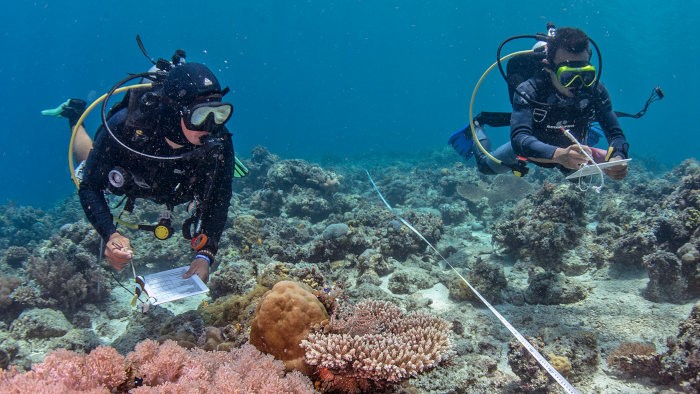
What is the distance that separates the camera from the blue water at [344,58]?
89.1m

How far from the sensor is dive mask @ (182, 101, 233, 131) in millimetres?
4102

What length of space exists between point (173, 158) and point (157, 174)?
412mm

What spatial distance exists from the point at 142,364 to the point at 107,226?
7.88 feet

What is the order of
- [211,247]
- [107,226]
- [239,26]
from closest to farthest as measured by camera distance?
[107,226]
[211,247]
[239,26]

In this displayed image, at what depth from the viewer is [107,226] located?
414 centimetres

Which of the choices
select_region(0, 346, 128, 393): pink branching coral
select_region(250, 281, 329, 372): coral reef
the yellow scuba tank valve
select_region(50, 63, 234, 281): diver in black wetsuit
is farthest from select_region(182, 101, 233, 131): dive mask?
select_region(0, 346, 128, 393): pink branching coral

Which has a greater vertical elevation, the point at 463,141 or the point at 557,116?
the point at 463,141

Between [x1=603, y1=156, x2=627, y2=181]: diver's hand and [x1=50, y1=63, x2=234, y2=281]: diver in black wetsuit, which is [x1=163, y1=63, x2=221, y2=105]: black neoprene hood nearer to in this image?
[x1=50, y1=63, x2=234, y2=281]: diver in black wetsuit

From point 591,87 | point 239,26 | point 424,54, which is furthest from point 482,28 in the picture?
point 591,87

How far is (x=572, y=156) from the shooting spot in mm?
4539

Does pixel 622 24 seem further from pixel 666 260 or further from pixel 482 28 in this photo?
pixel 666 260

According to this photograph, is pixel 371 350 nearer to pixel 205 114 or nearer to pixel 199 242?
pixel 199 242

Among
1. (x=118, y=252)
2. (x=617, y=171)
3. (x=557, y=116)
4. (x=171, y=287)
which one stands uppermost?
(x=557, y=116)

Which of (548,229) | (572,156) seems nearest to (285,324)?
(572,156)
